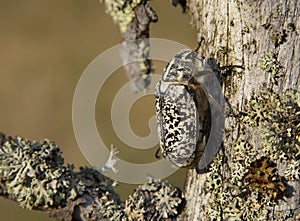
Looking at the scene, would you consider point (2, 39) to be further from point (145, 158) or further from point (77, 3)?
point (145, 158)

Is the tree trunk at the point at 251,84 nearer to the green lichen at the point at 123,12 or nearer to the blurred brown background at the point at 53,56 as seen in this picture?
the green lichen at the point at 123,12

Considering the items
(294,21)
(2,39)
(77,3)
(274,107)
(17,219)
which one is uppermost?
(77,3)

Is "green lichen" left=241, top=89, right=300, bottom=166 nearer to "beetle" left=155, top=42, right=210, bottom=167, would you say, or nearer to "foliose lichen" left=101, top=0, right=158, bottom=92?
"beetle" left=155, top=42, right=210, bottom=167

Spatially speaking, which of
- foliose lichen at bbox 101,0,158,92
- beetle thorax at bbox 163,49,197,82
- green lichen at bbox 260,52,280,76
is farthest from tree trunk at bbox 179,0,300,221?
beetle thorax at bbox 163,49,197,82

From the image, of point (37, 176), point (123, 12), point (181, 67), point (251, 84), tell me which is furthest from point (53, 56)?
point (251, 84)

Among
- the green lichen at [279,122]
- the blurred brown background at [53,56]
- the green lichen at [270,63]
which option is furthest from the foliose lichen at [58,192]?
the blurred brown background at [53,56]

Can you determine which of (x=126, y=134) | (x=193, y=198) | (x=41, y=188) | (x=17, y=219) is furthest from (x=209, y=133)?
(x=17, y=219)

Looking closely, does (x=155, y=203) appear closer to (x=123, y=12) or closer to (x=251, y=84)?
(x=251, y=84)
